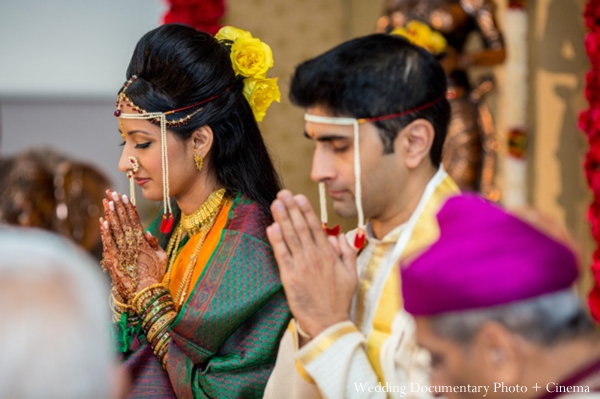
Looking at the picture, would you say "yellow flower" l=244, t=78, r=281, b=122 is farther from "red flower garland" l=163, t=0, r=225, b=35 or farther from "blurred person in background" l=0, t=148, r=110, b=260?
"blurred person in background" l=0, t=148, r=110, b=260

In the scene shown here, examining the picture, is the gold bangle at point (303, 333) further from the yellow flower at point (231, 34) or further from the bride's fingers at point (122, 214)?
the yellow flower at point (231, 34)

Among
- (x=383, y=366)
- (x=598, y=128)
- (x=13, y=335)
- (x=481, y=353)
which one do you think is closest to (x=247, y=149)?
(x=383, y=366)

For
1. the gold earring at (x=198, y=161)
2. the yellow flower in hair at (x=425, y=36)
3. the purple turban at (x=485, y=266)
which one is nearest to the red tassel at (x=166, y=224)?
the gold earring at (x=198, y=161)

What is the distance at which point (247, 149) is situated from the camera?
244 cm

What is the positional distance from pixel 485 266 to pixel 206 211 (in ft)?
4.22

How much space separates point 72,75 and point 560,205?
17.4 feet

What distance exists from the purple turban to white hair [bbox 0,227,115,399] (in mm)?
547

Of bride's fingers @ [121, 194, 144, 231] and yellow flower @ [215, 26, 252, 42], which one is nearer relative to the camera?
bride's fingers @ [121, 194, 144, 231]

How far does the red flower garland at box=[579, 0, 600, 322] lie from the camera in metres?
3.62

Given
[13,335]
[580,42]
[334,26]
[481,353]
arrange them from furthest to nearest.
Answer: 1. [334,26]
2. [580,42]
3. [481,353]
4. [13,335]

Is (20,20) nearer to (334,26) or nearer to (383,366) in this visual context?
(334,26)

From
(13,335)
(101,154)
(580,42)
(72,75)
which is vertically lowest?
(101,154)

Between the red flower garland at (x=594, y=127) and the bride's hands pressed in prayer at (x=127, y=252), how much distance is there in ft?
7.13

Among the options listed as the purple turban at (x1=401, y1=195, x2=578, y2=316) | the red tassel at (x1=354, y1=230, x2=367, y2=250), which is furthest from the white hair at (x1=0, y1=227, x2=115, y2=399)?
the red tassel at (x1=354, y1=230, x2=367, y2=250)
